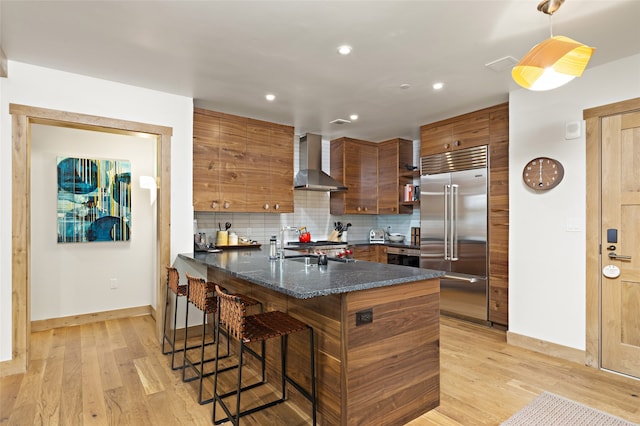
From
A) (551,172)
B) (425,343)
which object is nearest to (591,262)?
(551,172)

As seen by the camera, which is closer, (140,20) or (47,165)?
(140,20)

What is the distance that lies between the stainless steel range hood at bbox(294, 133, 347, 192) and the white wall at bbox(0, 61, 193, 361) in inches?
67.6

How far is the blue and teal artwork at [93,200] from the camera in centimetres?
411

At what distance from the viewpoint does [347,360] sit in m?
1.95

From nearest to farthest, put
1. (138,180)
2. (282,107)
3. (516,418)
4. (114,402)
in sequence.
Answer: (516,418), (114,402), (282,107), (138,180)

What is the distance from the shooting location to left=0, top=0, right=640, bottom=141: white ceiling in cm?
214

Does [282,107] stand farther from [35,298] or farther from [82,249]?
[35,298]

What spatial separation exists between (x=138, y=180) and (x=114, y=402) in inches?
116

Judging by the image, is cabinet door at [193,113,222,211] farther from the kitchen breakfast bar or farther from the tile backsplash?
the kitchen breakfast bar

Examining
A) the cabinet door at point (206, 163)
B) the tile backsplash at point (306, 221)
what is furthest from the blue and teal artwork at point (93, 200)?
the cabinet door at point (206, 163)

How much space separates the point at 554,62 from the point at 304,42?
1.58 metres

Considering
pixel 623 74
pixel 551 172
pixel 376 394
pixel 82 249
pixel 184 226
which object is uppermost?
pixel 623 74

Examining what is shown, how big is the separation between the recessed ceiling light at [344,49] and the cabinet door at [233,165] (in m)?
1.98

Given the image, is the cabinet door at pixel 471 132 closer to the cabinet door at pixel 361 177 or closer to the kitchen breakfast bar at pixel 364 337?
the cabinet door at pixel 361 177
